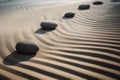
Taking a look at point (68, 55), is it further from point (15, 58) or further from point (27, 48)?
point (15, 58)

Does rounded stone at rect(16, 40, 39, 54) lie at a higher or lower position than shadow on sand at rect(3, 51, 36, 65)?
higher

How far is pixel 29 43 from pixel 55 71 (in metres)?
1.20

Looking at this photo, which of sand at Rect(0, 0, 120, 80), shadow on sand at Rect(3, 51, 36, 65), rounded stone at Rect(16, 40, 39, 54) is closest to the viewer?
sand at Rect(0, 0, 120, 80)

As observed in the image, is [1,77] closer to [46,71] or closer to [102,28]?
[46,71]

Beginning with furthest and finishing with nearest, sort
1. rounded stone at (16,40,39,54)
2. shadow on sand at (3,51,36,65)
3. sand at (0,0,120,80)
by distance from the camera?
1. rounded stone at (16,40,39,54)
2. shadow on sand at (3,51,36,65)
3. sand at (0,0,120,80)

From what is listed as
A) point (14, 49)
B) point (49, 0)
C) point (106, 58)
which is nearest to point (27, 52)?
point (14, 49)

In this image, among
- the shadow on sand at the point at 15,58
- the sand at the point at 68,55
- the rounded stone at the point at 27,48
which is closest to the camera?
the sand at the point at 68,55

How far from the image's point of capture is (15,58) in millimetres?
4094

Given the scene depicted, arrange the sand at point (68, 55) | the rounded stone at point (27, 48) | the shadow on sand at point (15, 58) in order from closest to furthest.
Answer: the sand at point (68, 55)
the shadow on sand at point (15, 58)
the rounded stone at point (27, 48)

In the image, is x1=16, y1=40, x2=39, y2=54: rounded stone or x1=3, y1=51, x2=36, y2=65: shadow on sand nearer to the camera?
x1=3, y1=51, x2=36, y2=65: shadow on sand

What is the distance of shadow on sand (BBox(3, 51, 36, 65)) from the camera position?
155 inches

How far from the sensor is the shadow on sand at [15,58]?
3.95m

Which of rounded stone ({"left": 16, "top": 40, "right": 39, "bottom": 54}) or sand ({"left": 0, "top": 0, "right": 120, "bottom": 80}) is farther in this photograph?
rounded stone ({"left": 16, "top": 40, "right": 39, "bottom": 54})

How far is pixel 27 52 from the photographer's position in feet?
13.9
